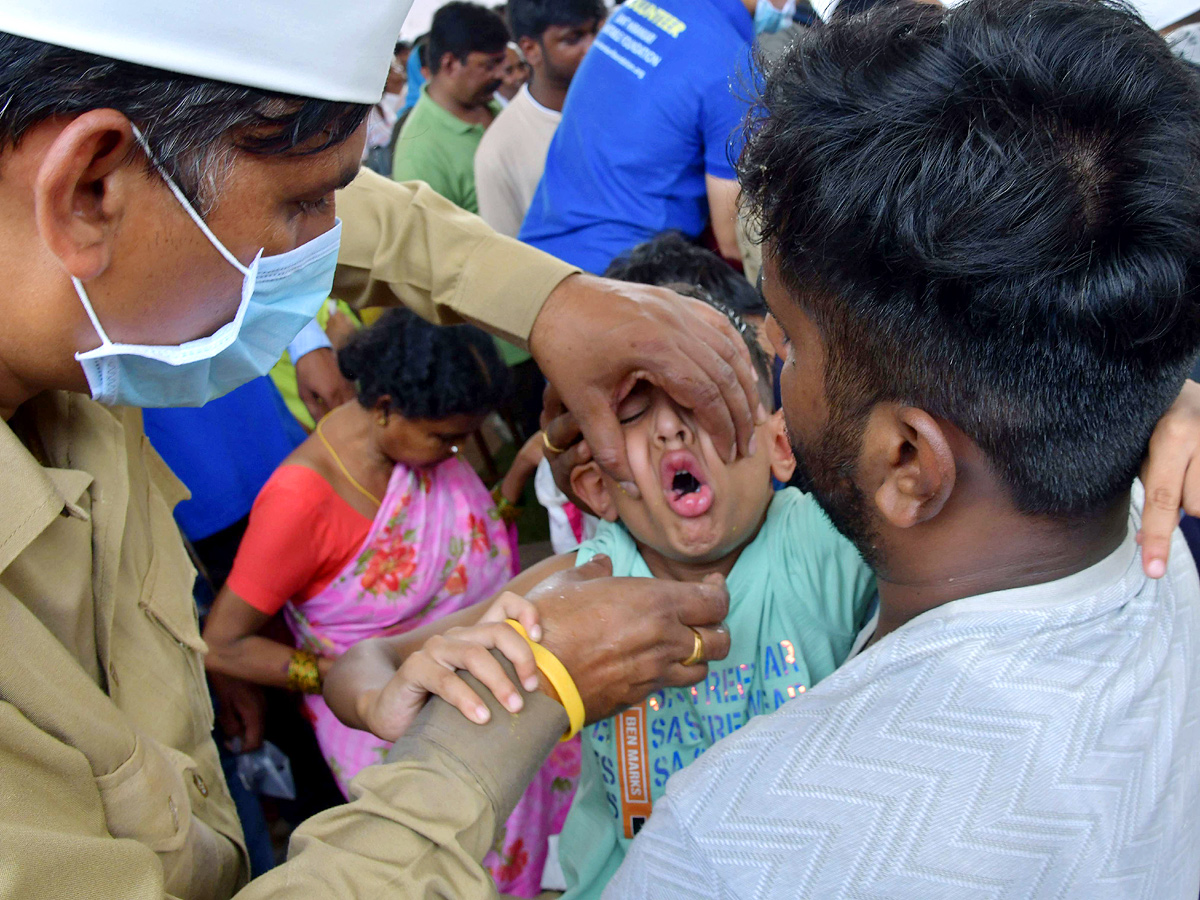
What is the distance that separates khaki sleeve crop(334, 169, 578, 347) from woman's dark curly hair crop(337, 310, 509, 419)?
82 cm

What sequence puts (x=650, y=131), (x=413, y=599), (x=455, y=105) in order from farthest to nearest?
(x=455, y=105) → (x=650, y=131) → (x=413, y=599)

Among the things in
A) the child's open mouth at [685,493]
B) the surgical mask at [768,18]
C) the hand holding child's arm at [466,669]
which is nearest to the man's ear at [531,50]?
the surgical mask at [768,18]

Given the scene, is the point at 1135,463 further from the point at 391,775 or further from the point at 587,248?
the point at 587,248

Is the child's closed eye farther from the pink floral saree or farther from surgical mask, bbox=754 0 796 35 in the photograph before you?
surgical mask, bbox=754 0 796 35

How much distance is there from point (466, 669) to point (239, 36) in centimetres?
Answer: 91

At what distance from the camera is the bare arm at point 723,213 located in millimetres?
3014

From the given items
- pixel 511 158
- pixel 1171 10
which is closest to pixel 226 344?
pixel 1171 10

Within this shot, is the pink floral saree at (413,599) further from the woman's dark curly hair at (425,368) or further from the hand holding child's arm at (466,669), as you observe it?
the hand holding child's arm at (466,669)

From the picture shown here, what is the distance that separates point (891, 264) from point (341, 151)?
2.40 ft

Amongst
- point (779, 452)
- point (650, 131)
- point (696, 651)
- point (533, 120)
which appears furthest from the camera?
point (533, 120)

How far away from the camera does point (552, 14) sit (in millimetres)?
4387

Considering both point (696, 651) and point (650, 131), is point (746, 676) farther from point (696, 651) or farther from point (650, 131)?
point (650, 131)

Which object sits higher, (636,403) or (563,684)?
(636,403)

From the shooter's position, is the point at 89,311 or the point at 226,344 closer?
the point at 89,311
